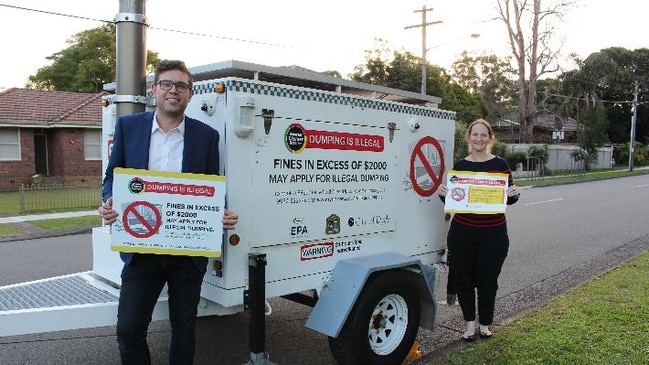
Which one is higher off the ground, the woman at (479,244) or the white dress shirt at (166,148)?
the white dress shirt at (166,148)

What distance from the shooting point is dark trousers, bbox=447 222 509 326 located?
16.0ft

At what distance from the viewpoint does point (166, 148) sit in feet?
10.9

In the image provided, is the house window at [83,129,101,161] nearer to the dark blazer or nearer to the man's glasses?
the dark blazer

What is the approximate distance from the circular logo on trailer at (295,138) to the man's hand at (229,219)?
76 cm

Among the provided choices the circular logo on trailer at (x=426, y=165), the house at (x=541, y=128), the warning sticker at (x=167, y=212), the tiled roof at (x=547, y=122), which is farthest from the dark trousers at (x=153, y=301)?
the tiled roof at (x=547, y=122)

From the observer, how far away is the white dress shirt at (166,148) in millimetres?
3314

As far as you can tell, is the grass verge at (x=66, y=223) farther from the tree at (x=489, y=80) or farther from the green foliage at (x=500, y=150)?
the tree at (x=489, y=80)

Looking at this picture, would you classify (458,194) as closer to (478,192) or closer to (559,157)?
(478,192)

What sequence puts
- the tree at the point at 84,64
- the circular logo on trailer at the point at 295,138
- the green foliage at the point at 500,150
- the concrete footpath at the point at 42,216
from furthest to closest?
the tree at the point at 84,64, the green foliage at the point at 500,150, the concrete footpath at the point at 42,216, the circular logo on trailer at the point at 295,138

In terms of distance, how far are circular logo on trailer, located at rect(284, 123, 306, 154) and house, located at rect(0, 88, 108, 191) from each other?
2208 cm

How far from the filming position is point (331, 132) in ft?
13.7

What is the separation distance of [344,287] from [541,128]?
63.7 meters

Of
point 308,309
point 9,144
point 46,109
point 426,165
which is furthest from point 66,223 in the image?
point 46,109

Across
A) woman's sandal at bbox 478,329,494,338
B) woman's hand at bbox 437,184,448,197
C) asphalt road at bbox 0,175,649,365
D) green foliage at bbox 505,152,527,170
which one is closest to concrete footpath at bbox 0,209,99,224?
asphalt road at bbox 0,175,649,365
